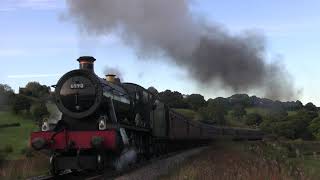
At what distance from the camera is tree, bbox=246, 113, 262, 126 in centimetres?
6206

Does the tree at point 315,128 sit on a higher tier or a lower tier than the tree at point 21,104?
lower

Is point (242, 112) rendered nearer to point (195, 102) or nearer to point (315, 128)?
point (195, 102)

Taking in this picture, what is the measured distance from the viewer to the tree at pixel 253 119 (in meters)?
62.1

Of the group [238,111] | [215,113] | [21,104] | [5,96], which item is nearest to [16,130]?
[21,104]

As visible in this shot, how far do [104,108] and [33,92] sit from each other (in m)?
24.2

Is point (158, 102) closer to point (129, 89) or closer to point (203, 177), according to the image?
point (129, 89)

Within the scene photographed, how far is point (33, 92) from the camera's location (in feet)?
124

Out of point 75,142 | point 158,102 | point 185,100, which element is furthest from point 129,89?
point 185,100

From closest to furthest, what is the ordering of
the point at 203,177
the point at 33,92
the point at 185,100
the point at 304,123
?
1. the point at 203,177
2. the point at 33,92
3. the point at 304,123
4. the point at 185,100

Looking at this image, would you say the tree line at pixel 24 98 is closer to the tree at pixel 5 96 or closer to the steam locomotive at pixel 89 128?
the tree at pixel 5 96

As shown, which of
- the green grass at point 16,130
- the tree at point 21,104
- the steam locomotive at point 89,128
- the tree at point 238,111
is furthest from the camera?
the tree at point 238,111

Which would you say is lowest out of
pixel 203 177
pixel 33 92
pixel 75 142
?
pixel 203 177

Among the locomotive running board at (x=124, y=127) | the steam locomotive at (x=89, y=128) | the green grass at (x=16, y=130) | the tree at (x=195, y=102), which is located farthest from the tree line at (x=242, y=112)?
the steam locomotive at (x=89, y=128)

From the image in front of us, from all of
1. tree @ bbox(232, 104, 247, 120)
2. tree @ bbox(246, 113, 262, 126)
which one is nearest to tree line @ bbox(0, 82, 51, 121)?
tree @ bbox(232, 104, 247, 120)
